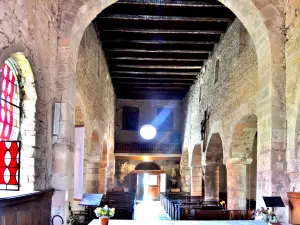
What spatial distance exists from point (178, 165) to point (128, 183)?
341 centimetres

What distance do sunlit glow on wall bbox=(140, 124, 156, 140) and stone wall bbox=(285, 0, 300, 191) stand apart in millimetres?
18692

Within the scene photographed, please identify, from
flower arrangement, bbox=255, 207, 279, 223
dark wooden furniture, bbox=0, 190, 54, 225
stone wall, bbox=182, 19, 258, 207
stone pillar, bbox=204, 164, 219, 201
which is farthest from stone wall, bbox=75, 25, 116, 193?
flower arrangement, bbox=255, 207, 279, 223

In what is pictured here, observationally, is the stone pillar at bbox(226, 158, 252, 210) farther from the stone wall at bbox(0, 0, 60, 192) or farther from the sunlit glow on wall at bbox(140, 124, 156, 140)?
the sunlit glow on wall at bbox(140, 124, 156, 140)

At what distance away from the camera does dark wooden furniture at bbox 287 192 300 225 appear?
269 inches

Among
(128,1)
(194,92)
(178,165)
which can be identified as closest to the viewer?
(128,1)

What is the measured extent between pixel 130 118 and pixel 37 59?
20.0m

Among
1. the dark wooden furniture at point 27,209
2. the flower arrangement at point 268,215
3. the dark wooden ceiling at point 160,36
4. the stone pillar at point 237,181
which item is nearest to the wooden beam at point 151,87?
the dark wooden ceiling at point 160,36

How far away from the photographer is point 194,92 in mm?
20203

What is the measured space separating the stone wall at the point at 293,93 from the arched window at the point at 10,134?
14.9 feet

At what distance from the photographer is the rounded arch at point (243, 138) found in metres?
11.2

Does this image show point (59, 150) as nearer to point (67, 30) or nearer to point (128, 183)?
point (67, 30)

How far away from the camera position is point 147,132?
2584cm

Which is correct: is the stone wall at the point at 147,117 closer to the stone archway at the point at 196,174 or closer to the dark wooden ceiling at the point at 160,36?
the dark wooden ceiling at the point at 160,36

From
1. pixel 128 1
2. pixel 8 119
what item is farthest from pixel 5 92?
pixel 128 1
